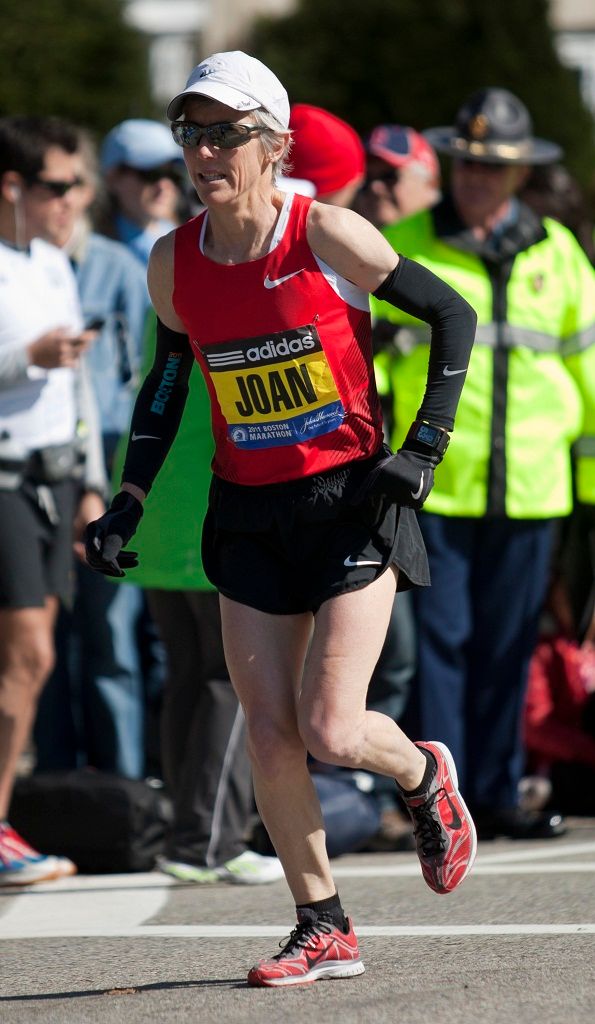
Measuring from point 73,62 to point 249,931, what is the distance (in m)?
14.2

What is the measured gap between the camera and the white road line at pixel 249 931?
16.0ft

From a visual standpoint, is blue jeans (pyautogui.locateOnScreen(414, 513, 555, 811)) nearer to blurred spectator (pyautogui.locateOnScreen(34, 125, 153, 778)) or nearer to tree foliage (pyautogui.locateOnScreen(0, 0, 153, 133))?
blurred spectator (pyautogui.locateOnScreen(34, 125, 153, 778))

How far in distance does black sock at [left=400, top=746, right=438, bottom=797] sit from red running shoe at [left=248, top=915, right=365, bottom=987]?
0.36 meters

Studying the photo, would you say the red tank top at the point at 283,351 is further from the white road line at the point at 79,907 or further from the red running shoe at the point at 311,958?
the white road line at the point at 79,907

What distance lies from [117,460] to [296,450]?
1828mm

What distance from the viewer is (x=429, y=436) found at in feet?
14.4

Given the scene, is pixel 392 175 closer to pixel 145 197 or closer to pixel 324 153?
pixel 145 197

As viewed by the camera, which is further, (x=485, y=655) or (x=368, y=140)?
(x=368, y=140)

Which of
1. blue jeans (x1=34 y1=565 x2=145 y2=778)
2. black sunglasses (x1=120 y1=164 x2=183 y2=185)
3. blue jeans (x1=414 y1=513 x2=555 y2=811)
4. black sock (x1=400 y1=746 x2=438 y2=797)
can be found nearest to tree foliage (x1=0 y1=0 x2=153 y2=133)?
black sunglasses (x1=120 y1=164 x2=183 y2=185)

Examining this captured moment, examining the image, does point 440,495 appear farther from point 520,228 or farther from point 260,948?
Answer: point 260,948

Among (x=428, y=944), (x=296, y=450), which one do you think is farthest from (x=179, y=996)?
(x=296, y=450)

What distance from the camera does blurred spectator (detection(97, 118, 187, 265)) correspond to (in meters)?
8.33

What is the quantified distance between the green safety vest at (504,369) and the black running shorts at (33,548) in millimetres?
1381

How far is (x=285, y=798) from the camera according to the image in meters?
4.41
